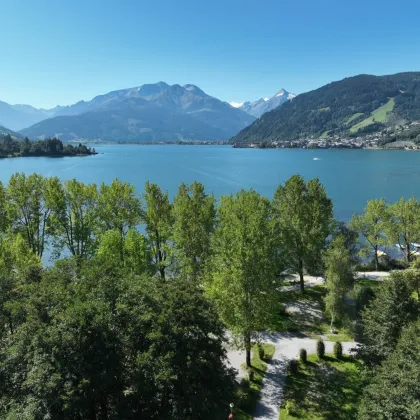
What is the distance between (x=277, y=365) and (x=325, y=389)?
4076mm

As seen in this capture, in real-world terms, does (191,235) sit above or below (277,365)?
above

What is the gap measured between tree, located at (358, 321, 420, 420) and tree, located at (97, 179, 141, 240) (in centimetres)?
2879

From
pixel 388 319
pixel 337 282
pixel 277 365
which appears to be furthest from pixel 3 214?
pixel 388 319

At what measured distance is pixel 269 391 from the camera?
23219 millimetres

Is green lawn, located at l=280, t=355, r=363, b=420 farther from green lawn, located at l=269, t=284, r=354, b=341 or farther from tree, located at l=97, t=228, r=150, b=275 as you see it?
tree, located at l=97, t=228, r=150, b=275

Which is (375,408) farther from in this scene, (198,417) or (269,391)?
(269,391)

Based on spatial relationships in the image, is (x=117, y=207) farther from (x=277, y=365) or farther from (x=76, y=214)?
(x=277, y=365)

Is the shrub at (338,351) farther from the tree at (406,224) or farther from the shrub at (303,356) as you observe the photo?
the tree at (406,224)

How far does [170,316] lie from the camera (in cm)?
1691

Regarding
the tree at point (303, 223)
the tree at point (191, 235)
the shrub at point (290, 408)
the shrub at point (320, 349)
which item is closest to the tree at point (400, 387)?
the shrub at point (290, 408)

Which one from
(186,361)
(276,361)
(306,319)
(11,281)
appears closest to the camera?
(186,361)

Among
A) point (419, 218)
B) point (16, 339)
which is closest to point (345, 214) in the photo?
point (419, 218)

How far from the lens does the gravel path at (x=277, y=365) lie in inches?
845

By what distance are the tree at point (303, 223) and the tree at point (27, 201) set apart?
26348 millimetres
